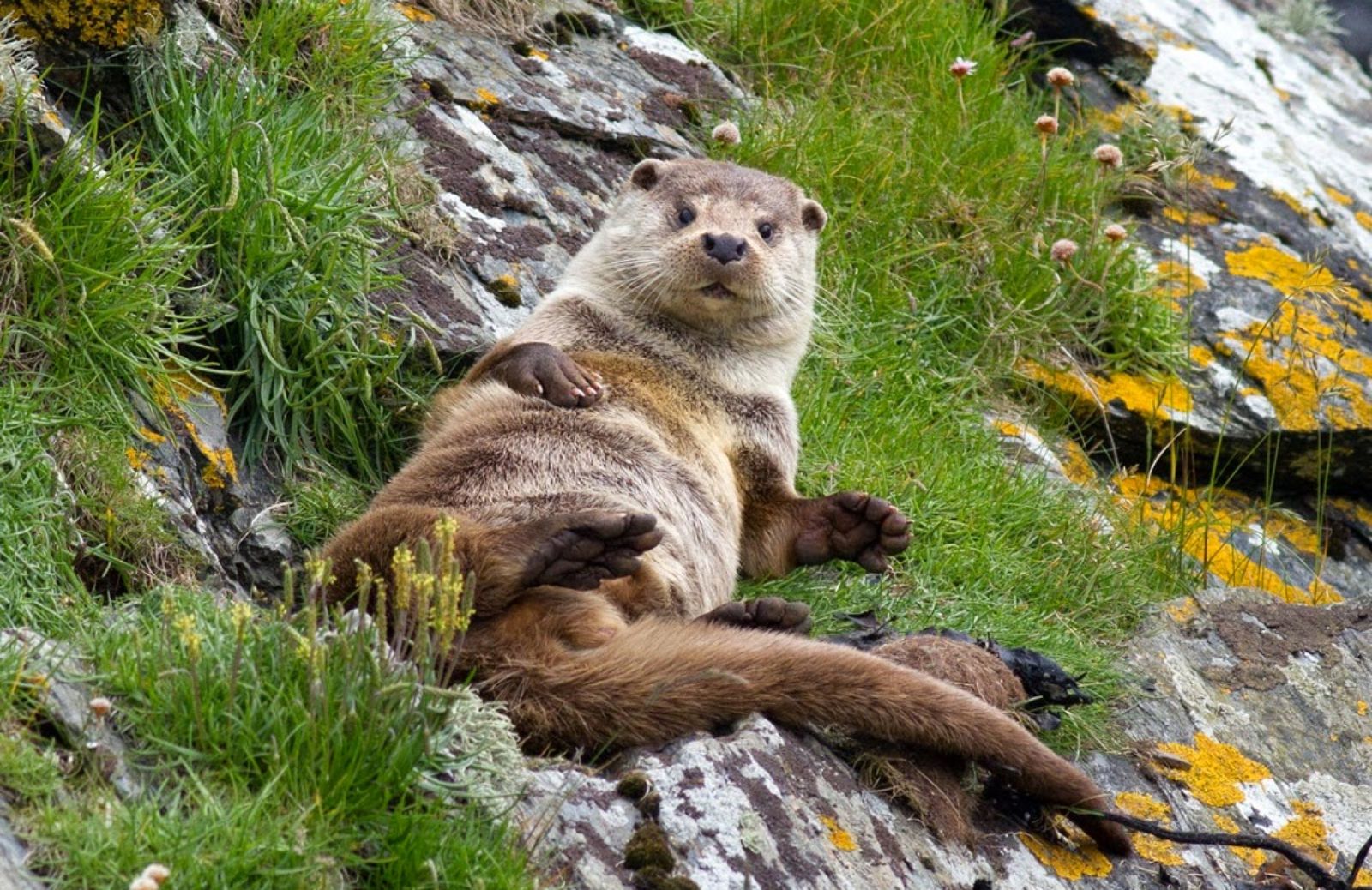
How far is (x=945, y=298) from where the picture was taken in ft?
21.4

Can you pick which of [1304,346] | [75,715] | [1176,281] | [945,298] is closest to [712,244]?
[945,298]

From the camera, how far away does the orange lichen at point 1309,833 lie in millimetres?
4309

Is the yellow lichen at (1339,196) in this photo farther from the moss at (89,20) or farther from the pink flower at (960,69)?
the moss at (89,20)

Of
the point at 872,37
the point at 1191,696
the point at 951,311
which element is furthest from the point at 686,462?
the point at 872,37

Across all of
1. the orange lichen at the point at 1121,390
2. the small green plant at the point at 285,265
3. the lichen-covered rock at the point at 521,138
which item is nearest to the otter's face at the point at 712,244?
the lichen-covered rock at the point at 521,138

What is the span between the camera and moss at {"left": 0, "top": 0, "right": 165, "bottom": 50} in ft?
15.2

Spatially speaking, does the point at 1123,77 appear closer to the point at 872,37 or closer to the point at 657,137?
the point at 872,37

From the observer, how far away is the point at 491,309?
5.60m

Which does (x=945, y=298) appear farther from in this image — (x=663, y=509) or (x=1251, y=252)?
(x=663, y=509)

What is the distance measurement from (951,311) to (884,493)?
1267 mm

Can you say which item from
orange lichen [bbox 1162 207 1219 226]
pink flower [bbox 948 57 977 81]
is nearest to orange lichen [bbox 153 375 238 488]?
pink flower [bbox 948 57 977 81]

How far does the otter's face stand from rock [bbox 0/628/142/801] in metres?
2.53

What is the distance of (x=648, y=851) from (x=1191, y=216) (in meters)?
5.47

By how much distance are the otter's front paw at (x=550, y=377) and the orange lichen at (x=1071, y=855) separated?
1.67 meters
